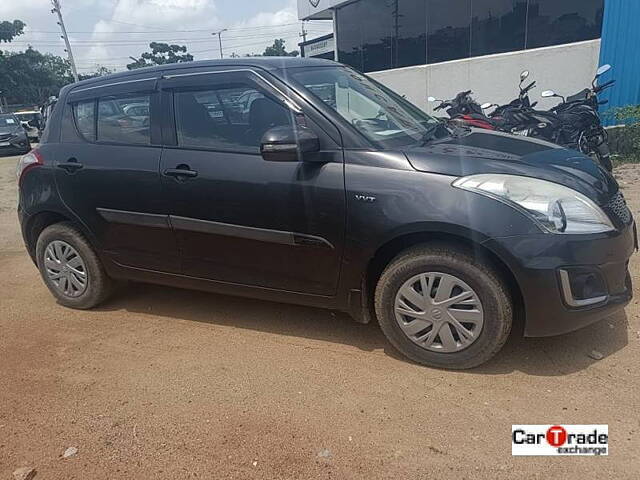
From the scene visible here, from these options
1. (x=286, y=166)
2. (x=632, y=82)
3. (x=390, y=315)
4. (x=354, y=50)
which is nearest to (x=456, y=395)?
(x=390, y=315)

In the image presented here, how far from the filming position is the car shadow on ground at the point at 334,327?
119 inches

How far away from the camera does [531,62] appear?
37.8ft

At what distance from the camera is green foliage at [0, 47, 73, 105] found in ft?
170

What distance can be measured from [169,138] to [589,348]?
3.01 m

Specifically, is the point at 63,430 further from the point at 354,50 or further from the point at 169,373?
the point at 354,50

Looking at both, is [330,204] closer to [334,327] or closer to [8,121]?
[334,327]

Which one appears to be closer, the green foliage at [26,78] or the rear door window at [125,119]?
the rear door window at [125,119]

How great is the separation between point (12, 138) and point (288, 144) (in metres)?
20.0

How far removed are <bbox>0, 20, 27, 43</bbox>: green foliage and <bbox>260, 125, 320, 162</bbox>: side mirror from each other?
5457 cm

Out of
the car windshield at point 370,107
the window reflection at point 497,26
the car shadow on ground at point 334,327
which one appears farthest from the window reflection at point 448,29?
the car shadow on ground at point 334,327

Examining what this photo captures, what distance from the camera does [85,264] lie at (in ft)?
13.3

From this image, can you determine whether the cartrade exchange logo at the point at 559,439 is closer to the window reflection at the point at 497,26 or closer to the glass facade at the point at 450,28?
the glass facade at the point at 450,28

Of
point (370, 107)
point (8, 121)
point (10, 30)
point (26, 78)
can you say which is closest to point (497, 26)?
point (370, 107)

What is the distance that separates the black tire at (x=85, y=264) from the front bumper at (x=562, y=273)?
9.76 feet
